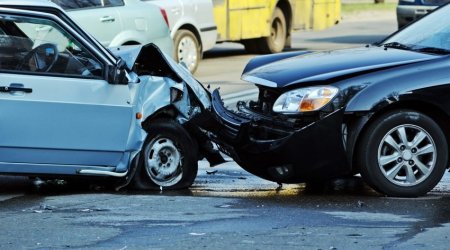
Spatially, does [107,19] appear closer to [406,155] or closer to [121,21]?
[121,21]

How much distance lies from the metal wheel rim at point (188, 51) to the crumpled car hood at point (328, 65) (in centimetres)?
869

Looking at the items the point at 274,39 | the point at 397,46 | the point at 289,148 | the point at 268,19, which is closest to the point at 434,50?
the point at 397,46

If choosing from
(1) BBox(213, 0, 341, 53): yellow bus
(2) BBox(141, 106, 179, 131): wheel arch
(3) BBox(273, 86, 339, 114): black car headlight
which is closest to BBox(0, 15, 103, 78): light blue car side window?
(2) BBox(141, 106, 179, 131): wheel arch

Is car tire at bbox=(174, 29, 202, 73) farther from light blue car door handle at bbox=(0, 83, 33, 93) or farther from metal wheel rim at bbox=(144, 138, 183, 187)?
light blue car door handle at bbox=(0, 83, 33, 93)

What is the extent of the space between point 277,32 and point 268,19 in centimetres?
85

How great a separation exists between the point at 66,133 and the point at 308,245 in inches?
93.4

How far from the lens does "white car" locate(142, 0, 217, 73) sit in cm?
1769

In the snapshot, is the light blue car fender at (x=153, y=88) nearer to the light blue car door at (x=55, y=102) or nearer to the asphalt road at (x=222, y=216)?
the light blue car door at (x=55, y=102)

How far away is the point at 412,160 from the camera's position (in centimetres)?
834

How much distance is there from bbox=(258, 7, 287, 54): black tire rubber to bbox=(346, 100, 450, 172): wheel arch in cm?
1332

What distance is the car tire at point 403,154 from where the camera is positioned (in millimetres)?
8258

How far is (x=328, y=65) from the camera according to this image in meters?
8.58

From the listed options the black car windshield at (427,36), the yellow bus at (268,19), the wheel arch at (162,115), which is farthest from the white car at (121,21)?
the wheel arch at (162,115)

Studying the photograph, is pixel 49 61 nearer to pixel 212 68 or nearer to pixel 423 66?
pixel 423 66
